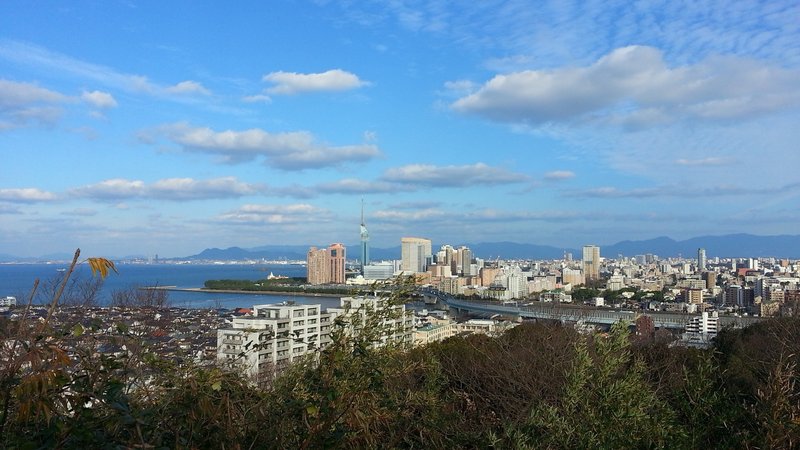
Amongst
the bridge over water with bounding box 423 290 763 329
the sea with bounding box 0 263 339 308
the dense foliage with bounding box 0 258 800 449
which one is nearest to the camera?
the dense foliage with bounding box 0 258 800 449

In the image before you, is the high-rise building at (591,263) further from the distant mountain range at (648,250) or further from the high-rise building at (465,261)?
the distant mountain range at (648,250)

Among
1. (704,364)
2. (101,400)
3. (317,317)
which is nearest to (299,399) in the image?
(101,400)

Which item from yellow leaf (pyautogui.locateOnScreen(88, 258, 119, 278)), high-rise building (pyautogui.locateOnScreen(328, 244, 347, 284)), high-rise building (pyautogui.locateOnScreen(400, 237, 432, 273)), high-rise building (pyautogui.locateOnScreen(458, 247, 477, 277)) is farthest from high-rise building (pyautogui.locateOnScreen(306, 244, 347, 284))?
yellow leaf (pyautogui.locateOnScreen(88, 258, 119, 278))

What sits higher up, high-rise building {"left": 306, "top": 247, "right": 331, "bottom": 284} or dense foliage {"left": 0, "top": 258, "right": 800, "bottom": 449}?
dense foliage {"left": 0, "top": 258, "right": 800, "bottom": 449}

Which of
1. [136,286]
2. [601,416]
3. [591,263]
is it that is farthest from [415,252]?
[601,416]

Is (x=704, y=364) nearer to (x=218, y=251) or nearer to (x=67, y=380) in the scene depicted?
(x=67, y=380)

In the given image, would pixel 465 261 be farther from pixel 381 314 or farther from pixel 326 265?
pixel 381 314

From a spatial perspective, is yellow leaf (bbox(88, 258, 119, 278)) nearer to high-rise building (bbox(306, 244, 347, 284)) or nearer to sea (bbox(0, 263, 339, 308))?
sea (bbox(0, 263, 339, 308))
